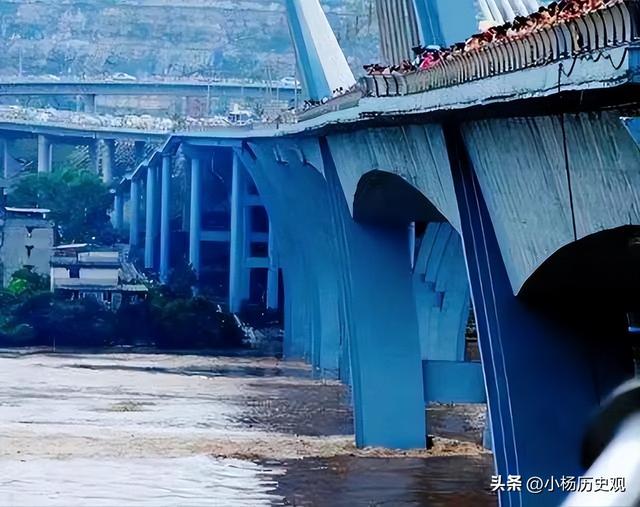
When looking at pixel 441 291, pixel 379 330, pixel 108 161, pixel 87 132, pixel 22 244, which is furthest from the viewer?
pixel 108 161

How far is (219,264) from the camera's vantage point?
289 ft

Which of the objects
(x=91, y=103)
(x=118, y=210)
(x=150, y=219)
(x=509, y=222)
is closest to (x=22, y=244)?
(x=150, y=219)

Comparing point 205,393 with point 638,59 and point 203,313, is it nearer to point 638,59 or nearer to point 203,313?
point 203,313

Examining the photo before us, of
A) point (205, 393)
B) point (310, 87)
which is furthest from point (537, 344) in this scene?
point (310, 87)

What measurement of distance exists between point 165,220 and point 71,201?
602 inches

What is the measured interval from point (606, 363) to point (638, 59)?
7.68 metres

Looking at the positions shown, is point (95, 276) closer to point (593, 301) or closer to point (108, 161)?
point (108, 161)

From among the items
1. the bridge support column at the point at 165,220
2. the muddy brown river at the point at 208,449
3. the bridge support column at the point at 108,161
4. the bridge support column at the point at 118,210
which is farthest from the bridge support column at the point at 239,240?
the bridge support column at the point at 108,161

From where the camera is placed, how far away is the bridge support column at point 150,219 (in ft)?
306

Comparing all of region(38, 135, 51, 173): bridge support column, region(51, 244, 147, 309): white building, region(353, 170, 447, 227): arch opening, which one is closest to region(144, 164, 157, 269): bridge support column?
region(51, 244, 147, 309): white building

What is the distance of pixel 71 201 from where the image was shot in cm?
10331

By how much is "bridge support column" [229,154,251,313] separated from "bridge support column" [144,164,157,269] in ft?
43.9

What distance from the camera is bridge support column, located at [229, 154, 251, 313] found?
257 feet

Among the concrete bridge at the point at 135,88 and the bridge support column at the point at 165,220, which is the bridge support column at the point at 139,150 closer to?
the concrete bridge at the point at 135,88
